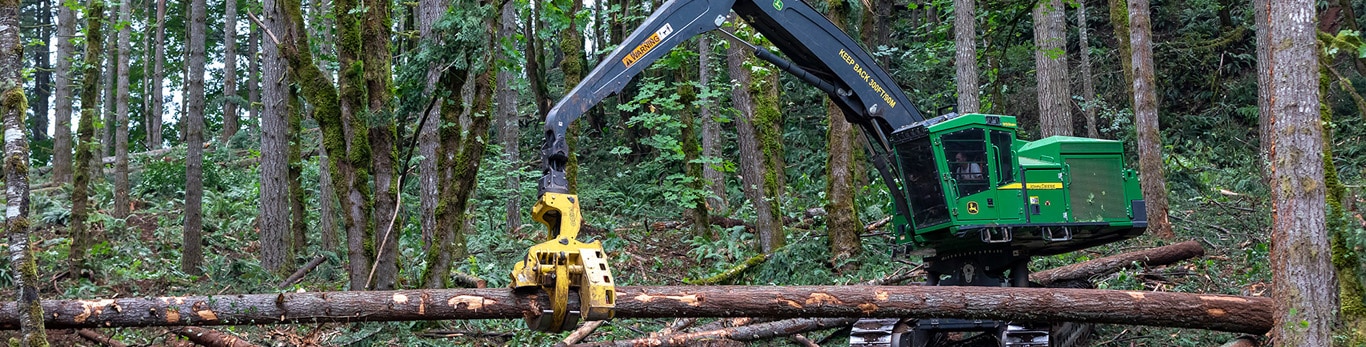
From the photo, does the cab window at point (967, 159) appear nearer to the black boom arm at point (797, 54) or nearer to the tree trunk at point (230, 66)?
the black boom arm at point (797, 54)

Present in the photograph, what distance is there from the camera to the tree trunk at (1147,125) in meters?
15.7

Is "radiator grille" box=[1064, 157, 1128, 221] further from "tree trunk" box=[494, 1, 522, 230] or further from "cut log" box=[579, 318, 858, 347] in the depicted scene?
"tree trunk" box=[494, 1, 522, 230]

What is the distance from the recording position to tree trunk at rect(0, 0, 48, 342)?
7953mm

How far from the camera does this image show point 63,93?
1758 cm

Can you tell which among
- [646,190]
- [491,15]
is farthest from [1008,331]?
[646,190]

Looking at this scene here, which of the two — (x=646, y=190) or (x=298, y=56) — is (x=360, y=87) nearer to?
(x=298, y=56)

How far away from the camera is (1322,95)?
9680 mm

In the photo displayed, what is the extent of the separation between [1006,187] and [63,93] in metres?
15.5

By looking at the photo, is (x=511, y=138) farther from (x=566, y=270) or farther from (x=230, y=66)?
(x=566, y=270)

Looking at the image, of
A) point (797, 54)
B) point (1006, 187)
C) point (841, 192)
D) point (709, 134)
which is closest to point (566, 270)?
point (797, 54)

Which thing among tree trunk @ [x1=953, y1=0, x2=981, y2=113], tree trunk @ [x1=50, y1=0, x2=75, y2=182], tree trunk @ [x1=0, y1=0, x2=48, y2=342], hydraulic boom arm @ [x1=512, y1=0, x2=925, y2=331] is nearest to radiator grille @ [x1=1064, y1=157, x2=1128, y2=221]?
hydraulic boom arm @ [x1=512, y1=0, x2=925, y2=331]

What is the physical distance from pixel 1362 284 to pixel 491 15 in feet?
27.3

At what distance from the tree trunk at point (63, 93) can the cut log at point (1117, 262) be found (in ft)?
49.2

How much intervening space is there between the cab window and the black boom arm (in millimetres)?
748
